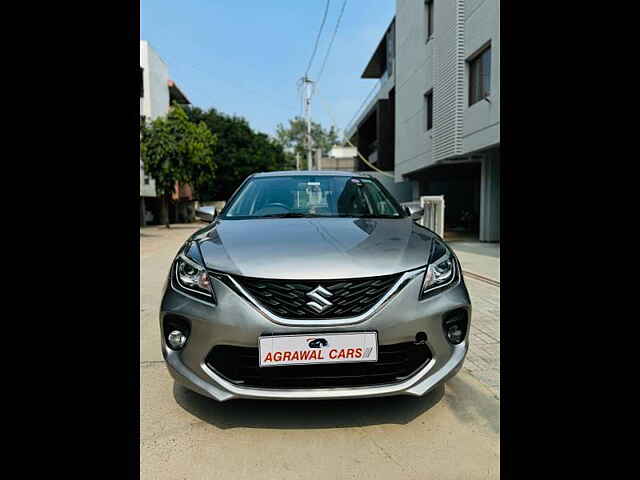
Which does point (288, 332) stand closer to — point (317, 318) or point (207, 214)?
point (317, 318)

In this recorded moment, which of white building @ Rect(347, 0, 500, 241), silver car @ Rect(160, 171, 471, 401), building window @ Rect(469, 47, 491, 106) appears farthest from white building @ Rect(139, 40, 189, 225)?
silver car @ Rect(160, 171, 471, 401)

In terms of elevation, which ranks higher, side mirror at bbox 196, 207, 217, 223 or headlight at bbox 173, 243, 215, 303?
side mirror at bbox 196, 207, 217, 223

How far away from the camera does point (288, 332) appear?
1883 millimetres

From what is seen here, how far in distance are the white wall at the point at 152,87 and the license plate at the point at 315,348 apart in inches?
974

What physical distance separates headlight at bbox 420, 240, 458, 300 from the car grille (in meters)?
0.27

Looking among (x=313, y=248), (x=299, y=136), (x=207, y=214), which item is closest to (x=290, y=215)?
(x=207, y=214)

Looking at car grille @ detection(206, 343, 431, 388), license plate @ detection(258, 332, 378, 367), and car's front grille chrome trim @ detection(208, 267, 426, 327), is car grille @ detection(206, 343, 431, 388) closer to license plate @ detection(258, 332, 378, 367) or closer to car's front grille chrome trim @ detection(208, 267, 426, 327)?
license plate @ detection(258, 332, 378, 367)

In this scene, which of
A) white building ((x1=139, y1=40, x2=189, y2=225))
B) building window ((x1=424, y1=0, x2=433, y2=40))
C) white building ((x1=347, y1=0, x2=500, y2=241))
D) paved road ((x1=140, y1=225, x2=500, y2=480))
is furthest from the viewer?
white building ((x1=139, y1=40, x2=189, y2=225))

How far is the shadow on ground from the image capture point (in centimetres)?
216

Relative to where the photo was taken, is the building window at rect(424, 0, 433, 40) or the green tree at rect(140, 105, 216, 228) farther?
the green tree at rect(140, 105, 216, 228)
